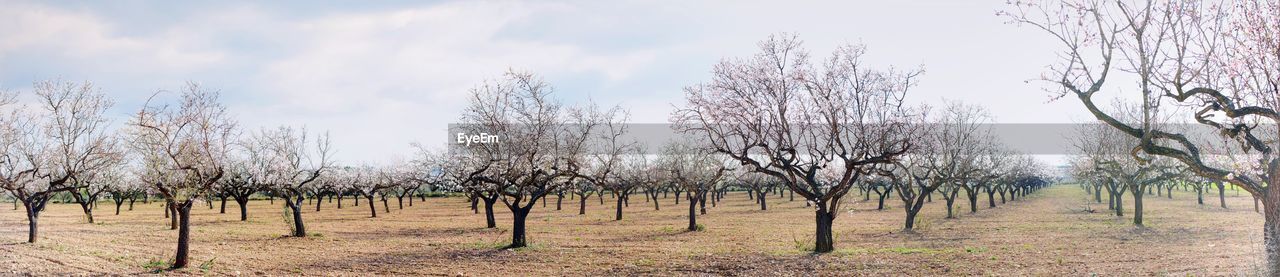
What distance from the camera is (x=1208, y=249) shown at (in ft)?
61.5

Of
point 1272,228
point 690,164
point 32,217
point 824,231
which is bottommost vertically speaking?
point 824,231

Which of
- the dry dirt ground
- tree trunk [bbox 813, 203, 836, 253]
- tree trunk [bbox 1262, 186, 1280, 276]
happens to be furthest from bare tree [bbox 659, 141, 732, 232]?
tree trunk [bbox 1262, 186, 1280, 276]

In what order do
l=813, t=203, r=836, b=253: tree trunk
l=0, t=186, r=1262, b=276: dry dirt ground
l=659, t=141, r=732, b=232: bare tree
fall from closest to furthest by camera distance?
l=0, t=186, r=1262, b=276: dry dirt ground
l=813, t=203, r=836, b=253: tree trunk
l=659, t=141, r=732, b=232: bare tree

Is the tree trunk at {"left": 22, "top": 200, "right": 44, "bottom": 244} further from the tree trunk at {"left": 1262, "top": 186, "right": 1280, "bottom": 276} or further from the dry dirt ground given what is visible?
the tree trunk at {"left": 1262, "top": 186, "right": 1280, "bottom": 276}

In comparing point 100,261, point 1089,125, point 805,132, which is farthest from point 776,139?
point 1089,125

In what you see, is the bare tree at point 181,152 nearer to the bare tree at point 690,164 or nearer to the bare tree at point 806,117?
the bare tree at point 806,117

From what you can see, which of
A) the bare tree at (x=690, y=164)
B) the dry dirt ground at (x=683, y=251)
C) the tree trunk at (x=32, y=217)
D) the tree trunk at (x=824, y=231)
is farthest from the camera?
the bare tree at (x=690, y=164)

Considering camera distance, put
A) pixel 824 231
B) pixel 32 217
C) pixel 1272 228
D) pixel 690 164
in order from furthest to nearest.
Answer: pixel 690 164 → pixel 32 217 → pixel 824 231 → pixel 1272 228

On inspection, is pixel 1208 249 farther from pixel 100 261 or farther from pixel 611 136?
pixel 100 261

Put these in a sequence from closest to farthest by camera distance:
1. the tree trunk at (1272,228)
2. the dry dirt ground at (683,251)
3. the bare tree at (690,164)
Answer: the tree trunk at (1272,228) < the dry dirt ground at (683,251) < the bare tree at (690,164)

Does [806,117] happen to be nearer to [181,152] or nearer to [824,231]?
[824,231]

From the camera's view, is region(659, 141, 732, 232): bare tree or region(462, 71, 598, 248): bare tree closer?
region(462, 71, 598, 248): bare tree

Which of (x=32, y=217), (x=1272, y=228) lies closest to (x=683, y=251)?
(x=1272, y=228)

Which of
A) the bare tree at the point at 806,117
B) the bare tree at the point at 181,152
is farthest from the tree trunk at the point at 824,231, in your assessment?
the bare tree at the point at 181,152
